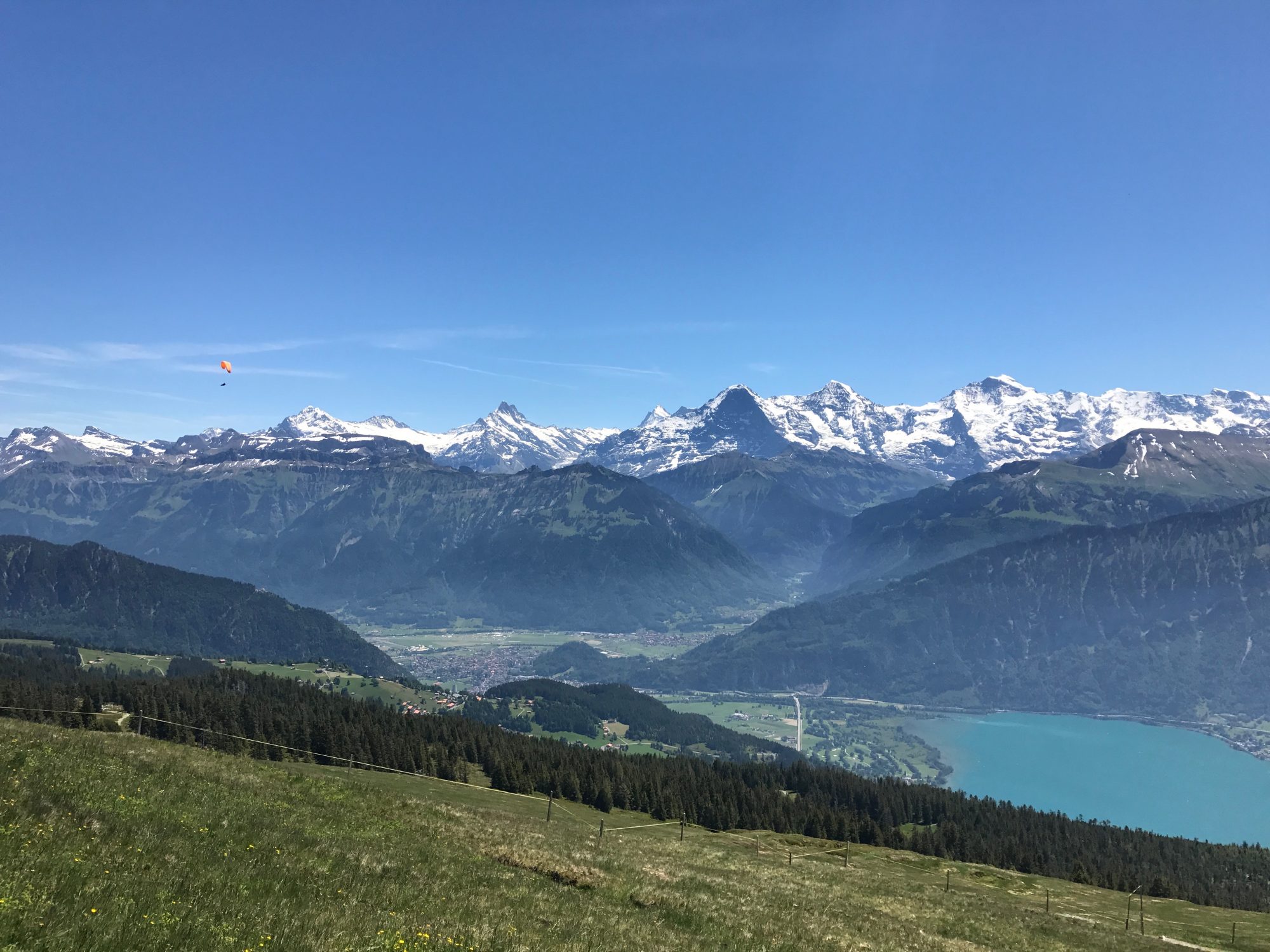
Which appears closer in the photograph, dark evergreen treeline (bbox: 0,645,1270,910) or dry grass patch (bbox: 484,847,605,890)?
dry grass patch (bbox: 484,847,605,890)

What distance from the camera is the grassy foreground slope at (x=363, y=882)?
18812mm

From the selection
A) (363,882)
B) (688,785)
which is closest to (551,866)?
(363,882)

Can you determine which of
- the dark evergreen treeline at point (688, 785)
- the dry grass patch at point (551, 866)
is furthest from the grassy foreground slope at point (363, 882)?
the dark evergreen treeline at point (688, 785)

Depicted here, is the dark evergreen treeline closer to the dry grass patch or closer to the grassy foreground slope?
the grassy foreground slope

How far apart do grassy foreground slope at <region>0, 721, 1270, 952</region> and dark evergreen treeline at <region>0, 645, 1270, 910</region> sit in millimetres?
63613

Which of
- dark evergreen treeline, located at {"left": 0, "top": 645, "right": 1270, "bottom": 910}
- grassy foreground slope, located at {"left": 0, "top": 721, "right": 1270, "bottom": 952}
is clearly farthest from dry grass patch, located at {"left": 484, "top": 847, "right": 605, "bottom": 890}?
dark evergreen treeline, located at {"left": 0, "top": 645, "right": 1270, "bottom": 910}

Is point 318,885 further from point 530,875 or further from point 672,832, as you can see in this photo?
point 672,832

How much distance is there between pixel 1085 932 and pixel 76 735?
203 feet

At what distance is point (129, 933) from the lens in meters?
16.7

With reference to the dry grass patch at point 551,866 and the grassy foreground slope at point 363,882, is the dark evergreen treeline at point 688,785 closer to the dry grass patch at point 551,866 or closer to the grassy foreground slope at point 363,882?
the grassy foreground slope at point 363,882

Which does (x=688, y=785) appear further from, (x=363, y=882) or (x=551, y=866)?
(x=363, y=882)

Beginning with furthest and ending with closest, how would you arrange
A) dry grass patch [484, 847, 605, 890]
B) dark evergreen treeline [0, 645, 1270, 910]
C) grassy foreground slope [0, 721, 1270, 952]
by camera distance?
dark evergreen treeline [0, 645, 1270, 910], dry grass patch [484, 847, 605, 890], grassy foreground slope [0, 721, 1270, 952]

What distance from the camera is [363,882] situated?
84.2 ft

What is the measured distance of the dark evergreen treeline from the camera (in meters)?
118
